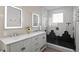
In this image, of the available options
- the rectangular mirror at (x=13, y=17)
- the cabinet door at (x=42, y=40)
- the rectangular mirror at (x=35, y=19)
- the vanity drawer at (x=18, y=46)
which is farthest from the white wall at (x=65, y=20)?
the vanity drawer at (x=18, y=46)

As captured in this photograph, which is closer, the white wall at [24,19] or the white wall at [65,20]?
the white wall at [24,19]

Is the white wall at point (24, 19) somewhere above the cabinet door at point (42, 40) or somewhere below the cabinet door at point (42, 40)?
above

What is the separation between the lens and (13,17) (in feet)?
3.91

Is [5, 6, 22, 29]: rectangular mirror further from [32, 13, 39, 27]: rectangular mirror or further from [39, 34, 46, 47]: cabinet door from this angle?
[39, 34, 46, 47]: cabinet door

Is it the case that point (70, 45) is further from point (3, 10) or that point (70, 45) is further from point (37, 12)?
point (3, 10)

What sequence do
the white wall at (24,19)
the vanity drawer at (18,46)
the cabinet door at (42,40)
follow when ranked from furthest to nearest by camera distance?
the cabinet door at (42,40)
the white wall at (24,19)
the vanity drawer at (18,46)

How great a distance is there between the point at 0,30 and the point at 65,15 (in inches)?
55.8

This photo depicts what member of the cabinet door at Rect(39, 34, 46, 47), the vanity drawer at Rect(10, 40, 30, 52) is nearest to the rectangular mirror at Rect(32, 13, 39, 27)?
the cabinet door at Rect(39, 34, 46, 47)

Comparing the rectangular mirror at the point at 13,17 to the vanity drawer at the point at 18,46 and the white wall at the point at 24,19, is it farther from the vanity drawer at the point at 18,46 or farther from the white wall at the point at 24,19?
the vanity drawer at the point at 18,46

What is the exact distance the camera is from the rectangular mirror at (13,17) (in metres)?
1.08

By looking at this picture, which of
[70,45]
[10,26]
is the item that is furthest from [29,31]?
[70,45]

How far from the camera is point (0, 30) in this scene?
3.27 feet

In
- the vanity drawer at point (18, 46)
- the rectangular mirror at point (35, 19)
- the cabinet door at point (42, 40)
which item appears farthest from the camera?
the rectangular mirror at point (35, 19)

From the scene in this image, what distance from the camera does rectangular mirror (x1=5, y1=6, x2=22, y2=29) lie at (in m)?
1.08
